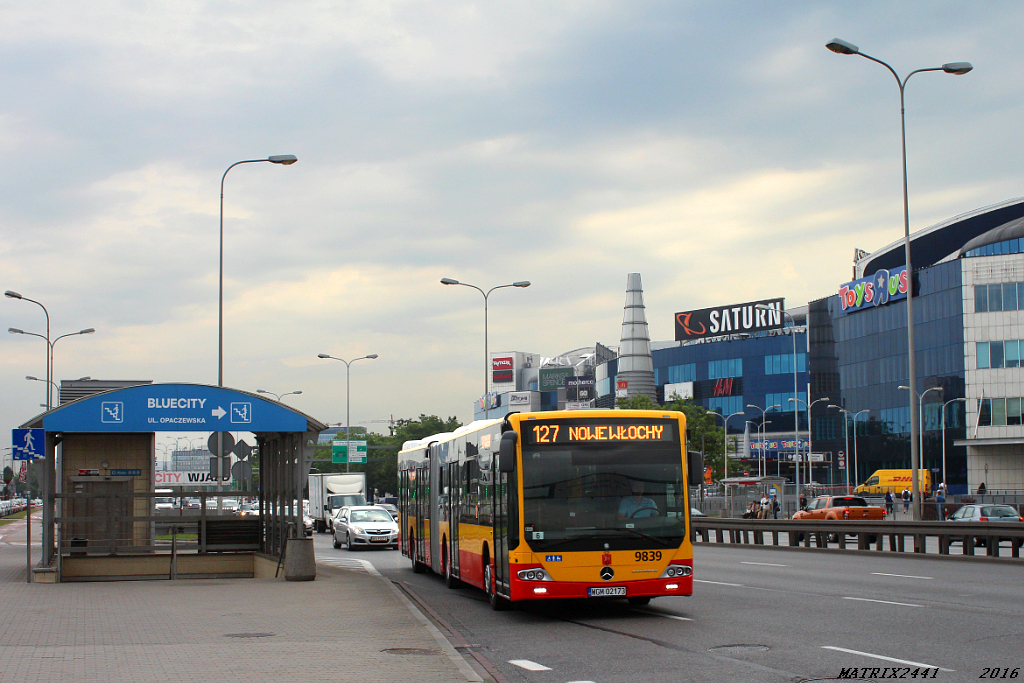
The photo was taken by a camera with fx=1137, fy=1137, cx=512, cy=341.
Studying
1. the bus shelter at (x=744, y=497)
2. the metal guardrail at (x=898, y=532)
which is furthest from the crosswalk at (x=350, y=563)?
the bus shelter at (x=744, y=497)

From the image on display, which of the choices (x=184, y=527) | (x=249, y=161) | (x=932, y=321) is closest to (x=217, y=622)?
(x=184, y=527)

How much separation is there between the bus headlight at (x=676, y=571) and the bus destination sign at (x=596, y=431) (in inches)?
63.5

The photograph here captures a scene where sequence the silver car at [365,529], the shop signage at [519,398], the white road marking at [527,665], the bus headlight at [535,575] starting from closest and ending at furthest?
1. the white road marking at [527,665]
2. the bus headlight at [535,575]
3. the silver car at [365,529]
4. the shop signage at [519,398]

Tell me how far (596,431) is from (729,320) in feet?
383

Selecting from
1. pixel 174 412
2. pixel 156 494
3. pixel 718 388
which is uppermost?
pixel 718 388

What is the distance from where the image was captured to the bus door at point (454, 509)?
62.4ft

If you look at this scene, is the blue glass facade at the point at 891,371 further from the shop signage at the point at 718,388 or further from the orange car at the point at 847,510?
the orange car at the point at 847,510

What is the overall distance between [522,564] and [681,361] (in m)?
122

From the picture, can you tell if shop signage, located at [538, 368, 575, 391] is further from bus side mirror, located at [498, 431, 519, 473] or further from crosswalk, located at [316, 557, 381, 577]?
bus side mirror, located at [498, 431, 519, 473]

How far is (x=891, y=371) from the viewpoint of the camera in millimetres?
93062

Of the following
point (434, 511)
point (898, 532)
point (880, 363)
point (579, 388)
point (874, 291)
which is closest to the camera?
point (434, 511)

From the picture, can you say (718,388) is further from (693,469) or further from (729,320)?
(693,469)

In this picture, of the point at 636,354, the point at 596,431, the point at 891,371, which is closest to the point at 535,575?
the point at 596,431

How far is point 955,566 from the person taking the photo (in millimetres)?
23547
